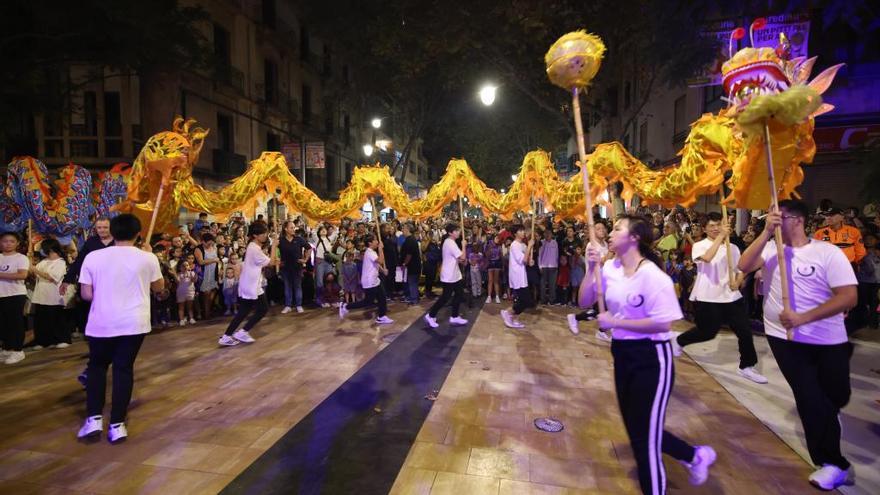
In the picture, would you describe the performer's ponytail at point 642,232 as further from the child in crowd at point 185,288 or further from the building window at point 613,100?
the building window at point 613,100

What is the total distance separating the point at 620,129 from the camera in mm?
13328

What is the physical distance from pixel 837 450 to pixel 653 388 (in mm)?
1814

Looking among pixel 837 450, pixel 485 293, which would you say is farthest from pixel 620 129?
pixel 837 450

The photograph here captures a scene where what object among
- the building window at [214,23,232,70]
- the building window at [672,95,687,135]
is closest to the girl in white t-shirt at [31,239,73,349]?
the building window at [214,23,232,70]

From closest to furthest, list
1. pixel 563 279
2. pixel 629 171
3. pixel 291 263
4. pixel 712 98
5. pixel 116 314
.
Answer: pixel 116 314, pixel 629 171, pixel 291 263, pixel 563 279, pixel 712 98

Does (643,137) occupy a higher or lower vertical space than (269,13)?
lower

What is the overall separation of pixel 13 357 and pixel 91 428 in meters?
3.59

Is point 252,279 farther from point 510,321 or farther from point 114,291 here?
point 510,321

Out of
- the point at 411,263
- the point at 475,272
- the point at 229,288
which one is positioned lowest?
the point at 229,288

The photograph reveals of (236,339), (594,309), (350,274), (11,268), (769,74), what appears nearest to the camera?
(769,74)

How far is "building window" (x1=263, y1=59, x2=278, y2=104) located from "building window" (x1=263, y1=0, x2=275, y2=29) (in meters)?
1.65

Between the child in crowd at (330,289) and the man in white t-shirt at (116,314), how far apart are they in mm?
6643

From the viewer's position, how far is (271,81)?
22.7 m

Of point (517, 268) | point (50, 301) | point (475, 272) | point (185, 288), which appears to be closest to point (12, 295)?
point (50, 301)
